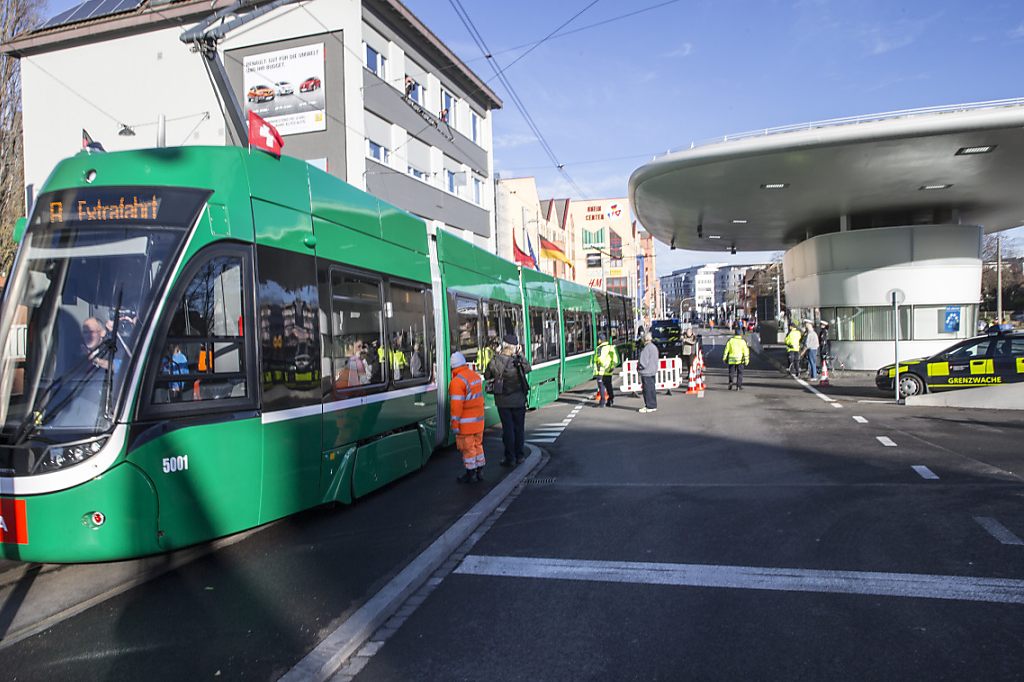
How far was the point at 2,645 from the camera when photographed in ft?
14.4

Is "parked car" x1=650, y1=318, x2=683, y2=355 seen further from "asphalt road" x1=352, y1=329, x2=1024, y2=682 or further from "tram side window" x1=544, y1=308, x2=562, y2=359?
"asphalt road" x1=352, y1=329, x2=1024, y2=682

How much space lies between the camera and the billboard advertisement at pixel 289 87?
→ 85.4 feet

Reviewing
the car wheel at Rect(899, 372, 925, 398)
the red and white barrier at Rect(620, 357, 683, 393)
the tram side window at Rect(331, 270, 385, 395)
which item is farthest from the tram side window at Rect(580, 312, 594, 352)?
the tram side window at Rect(331, 270, 385, 395)

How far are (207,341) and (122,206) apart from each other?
116 centimetres

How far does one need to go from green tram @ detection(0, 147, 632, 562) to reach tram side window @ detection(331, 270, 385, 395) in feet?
0.11

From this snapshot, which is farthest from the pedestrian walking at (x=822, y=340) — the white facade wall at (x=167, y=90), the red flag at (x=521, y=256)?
the white facade wall at (x=167, y=90)

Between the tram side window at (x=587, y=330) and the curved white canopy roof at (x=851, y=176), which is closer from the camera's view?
the curved white canopy roof at (x=851, y=176)

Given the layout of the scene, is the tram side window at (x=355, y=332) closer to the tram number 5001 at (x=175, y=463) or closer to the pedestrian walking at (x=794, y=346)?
the tram number 5001 at (x=175, y=463)

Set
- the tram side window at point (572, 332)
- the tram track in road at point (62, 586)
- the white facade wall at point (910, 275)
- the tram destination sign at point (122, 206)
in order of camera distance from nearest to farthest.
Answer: the tram track in road at point (62, 586) < the tram destination sign at point (122, 206) < the tram side window at point (572, 332) < the white facade wall at point (910, 275)

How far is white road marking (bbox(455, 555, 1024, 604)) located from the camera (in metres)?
4.83

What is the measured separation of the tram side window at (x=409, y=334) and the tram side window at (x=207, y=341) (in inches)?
105

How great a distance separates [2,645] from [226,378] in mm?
2181

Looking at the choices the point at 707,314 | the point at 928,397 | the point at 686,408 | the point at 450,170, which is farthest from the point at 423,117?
the point at 707,314

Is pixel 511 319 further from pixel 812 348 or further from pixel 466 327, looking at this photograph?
pixel 812 348
